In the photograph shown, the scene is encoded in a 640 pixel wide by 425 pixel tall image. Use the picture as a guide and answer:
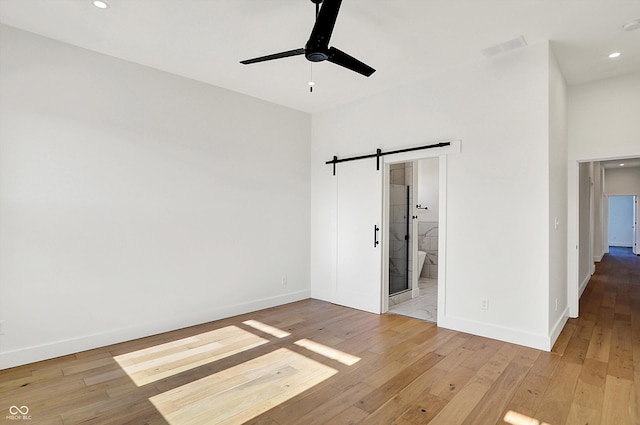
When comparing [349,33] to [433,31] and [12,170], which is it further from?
[12,170]

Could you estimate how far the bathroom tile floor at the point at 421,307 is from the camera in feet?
14.5

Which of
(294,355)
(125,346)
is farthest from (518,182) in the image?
(125,346)

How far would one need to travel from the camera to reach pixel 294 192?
528 centimetres

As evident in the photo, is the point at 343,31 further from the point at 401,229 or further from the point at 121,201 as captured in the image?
the point at 401,229

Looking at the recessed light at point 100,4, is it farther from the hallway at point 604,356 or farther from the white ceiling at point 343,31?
the hallway at point 604,356

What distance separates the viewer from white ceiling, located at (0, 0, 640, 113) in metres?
2.68

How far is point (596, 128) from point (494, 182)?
188 centimetres

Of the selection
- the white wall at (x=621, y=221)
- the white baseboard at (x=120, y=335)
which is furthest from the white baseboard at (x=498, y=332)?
the white wall at (x=621, y=221)

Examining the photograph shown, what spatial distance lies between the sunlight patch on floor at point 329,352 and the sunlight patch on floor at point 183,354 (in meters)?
0.45

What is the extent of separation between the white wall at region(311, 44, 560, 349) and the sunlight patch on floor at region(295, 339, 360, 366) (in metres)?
1.46

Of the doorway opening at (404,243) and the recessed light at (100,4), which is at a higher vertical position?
the recessed light at (100,4)

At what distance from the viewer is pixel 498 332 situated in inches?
139

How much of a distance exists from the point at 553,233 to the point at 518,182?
0.65 metres

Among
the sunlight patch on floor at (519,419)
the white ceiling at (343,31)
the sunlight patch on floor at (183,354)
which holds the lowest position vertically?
the sunlight patch on floor at (183,354)
